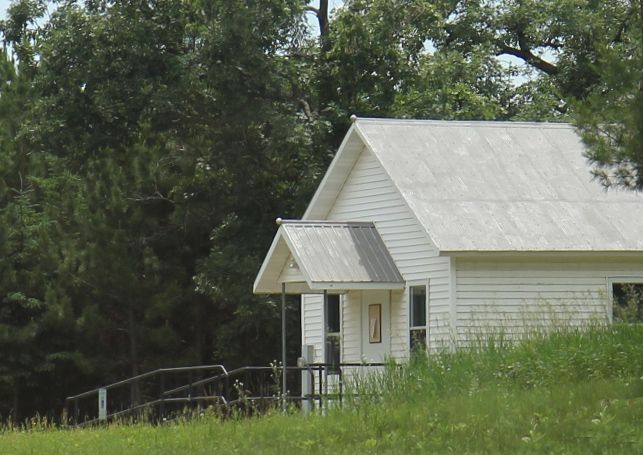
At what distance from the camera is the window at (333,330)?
101 ft

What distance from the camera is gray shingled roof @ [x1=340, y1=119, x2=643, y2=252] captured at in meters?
26.8

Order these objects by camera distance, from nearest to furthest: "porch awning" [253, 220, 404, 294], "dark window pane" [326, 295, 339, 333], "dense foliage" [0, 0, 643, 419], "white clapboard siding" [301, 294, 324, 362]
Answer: "porch awning" [253, 220, 404, 294]
"dark window pane" [326, 295, 339, 333]
"white clapboard siding" [301, 294, 324, 362]
"dense foliage" [0, 0, 643, 419]

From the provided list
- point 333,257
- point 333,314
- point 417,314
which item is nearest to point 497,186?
point 417,314

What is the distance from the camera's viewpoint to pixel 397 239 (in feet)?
93.0

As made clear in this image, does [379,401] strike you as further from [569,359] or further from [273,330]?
[273,330]

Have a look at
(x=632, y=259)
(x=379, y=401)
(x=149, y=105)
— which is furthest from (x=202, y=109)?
(x=379, y=401)

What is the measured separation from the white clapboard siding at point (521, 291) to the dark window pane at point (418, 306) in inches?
45.2

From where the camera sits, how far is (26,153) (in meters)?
44.2

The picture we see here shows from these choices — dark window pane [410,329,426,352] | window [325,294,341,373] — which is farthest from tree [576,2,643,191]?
window [325,294,341,373]

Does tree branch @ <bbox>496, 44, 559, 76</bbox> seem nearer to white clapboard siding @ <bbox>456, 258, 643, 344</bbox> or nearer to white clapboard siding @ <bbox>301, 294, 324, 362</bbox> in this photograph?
white clapboard siding @ <bbox>301, 294, 324, 362</bbox>

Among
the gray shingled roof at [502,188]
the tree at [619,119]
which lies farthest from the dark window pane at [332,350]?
the tree at [619,119]

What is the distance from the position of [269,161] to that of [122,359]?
9381 mm

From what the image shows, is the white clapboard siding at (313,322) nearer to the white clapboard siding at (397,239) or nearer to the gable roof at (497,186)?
the white clapboard siding at (397,239)

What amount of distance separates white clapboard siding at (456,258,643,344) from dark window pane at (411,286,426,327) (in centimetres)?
115
